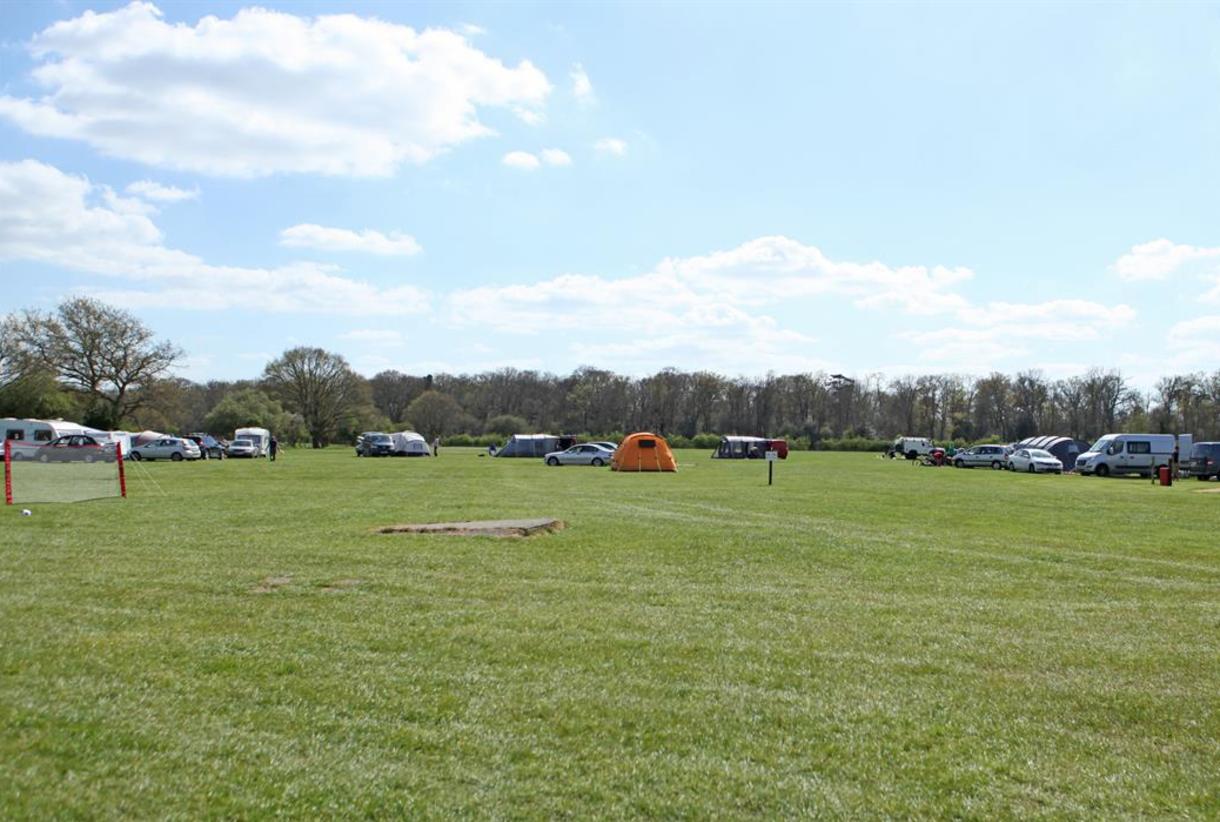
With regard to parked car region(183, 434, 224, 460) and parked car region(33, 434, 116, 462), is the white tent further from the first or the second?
parked car region(33, 434, 116, 462)

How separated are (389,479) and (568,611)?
2625 centimetres

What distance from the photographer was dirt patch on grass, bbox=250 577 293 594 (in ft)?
30.3

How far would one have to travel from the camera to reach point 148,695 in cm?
559

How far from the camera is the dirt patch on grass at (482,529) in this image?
14336 millimetres

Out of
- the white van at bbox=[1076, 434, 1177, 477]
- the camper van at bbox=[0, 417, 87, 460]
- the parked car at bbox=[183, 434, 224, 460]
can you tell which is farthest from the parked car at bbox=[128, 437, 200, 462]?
A: the white van at bbox=[1076, 434, 1177, 477]

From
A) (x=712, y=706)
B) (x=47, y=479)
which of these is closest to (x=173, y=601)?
(x=712, y=706)

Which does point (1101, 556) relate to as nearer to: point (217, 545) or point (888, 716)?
point (888, 716)

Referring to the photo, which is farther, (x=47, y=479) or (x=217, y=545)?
(x=47, y=479)

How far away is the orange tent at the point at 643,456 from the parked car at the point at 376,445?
25234mm

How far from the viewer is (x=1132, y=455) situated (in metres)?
46.9

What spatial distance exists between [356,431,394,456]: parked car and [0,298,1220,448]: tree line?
15905 millimetres

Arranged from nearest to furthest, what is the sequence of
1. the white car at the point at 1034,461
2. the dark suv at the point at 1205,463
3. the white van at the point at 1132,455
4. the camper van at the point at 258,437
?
the dark suv at the point at 1205,463, the white van at the point at 1132,455, the white car at the point at 1034,461, the camper van at the point at 258,437

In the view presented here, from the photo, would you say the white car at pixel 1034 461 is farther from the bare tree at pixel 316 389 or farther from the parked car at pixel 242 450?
the bare tree at pixel 316 389

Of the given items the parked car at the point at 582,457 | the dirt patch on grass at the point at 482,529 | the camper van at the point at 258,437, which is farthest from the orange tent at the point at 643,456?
the dirt patch on grass at the point at 482,529
